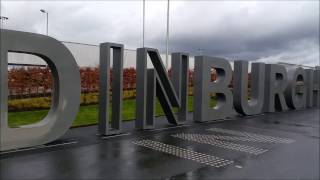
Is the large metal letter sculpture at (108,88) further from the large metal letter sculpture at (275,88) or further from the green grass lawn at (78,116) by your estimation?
the large metal letter sculpture at (275,88)

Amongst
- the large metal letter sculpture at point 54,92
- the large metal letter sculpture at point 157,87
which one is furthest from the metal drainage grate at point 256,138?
the large metal letter sculpture at point 54,92

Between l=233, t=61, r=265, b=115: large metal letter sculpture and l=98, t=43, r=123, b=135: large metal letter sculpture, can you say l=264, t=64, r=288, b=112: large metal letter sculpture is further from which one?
l=98, t=43, r=123, b=135: large metal letter sculpture

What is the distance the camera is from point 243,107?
58.0 feet

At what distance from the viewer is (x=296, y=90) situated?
73.1ft

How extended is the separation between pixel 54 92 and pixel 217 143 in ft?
16.5

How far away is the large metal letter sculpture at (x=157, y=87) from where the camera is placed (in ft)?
41.6

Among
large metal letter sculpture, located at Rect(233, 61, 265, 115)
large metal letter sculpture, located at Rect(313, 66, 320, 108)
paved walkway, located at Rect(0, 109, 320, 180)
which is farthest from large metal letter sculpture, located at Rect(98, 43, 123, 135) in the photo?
large metal letter sculpture, located at Rect(313, 66, 320, 108)

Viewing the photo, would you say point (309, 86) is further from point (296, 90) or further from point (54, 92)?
point (54, 92)

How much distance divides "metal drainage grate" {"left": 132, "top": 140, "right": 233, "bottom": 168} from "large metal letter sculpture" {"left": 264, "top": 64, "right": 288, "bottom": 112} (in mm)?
Answer: 10915

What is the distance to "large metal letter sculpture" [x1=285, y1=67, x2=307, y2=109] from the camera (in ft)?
69.6

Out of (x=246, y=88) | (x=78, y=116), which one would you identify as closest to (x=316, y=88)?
(x=246, y=88)

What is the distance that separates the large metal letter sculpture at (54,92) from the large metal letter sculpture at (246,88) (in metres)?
9.43

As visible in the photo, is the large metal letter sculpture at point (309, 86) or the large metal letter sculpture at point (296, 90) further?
the large metal letter sculpture at point (309, 86)

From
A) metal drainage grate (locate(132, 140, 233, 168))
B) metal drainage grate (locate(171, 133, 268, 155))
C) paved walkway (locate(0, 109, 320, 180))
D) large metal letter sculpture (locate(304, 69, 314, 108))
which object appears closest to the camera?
paved walkway (locate(0, 109, 320, 180))
